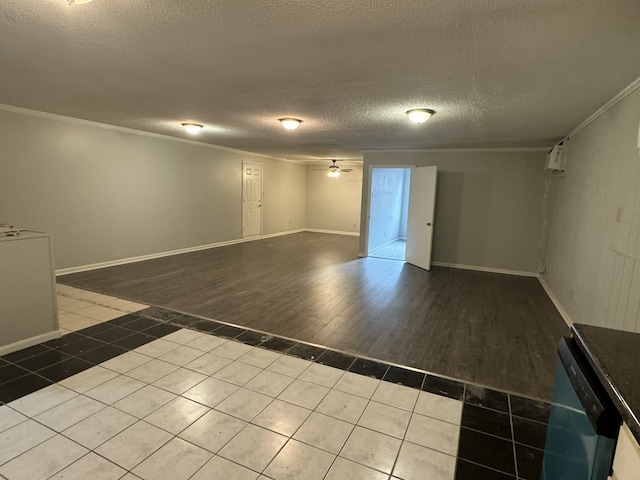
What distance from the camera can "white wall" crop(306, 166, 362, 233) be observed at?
10.6 m

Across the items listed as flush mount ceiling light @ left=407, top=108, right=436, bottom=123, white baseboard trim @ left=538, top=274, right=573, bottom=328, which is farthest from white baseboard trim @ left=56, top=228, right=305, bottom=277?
white baseboard trim @ left=538, top=274, right=573, bottom=328

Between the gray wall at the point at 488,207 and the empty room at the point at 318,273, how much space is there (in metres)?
0.06

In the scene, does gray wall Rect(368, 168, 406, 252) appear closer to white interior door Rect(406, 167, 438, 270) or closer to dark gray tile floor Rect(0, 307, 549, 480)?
white interior door Rect(406, 167, 438, 270)

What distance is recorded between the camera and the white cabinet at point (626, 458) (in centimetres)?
79

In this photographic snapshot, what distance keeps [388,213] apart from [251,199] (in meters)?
3.60

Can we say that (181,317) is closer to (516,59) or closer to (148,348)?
(148,348)

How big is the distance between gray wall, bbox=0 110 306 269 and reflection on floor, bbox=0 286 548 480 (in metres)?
2.72

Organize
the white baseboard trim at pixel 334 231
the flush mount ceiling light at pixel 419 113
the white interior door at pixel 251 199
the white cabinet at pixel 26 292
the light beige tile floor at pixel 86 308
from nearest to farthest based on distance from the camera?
1. the white cabinet at pixel 26 292
2. the light beige tile floor at pixel 86 308
3. the flush mount ceiling light at pixel 419 113
4. the white interior door at pixel 251 199
5. the white baseboard trim at pixel 334 231

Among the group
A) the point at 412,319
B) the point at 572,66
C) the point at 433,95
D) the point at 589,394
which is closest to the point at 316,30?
the point at 433,95

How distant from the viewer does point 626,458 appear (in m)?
0.84

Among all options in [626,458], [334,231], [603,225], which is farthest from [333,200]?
[626,458]

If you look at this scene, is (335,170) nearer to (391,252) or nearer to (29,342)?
(391,252)

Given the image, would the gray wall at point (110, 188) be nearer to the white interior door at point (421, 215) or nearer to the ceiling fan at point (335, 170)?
Answer: the ceiling fan at point (335, 170)

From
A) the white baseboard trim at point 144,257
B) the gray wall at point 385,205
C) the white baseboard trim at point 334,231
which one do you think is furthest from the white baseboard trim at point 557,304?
the white baseboard trim at point 144,257
